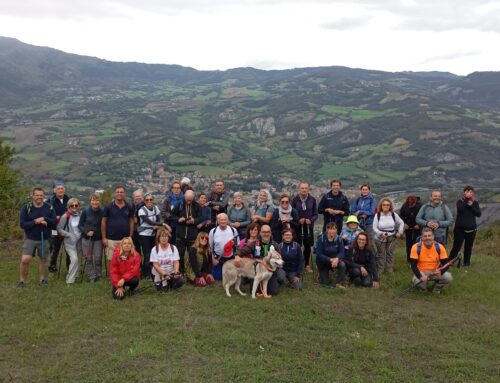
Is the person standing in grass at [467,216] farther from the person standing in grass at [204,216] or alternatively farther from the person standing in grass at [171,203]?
the person standing in grass at [171,203]

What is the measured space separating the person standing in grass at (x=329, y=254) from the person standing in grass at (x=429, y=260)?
1628 mm

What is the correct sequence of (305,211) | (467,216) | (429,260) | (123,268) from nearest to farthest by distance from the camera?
(123,268)
(429,260)
(305,211)
(467,216)

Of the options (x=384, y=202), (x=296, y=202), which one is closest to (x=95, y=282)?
(x=296, y=202)

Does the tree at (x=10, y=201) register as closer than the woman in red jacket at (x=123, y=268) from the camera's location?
No

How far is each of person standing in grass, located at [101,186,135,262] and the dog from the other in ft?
8.81

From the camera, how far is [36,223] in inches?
400

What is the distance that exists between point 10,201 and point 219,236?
1434cm

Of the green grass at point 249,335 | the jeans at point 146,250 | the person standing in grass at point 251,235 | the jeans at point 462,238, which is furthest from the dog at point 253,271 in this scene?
the jeans at point 462,238

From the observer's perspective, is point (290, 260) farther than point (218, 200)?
No

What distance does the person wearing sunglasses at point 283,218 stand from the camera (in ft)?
36.9

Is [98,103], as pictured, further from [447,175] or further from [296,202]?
[296,202]

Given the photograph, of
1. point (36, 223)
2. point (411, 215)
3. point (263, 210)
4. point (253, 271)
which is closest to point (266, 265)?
point (253, 271)

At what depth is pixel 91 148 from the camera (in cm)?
11200

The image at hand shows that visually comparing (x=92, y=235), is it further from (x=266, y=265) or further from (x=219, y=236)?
(x=266, y=265)
